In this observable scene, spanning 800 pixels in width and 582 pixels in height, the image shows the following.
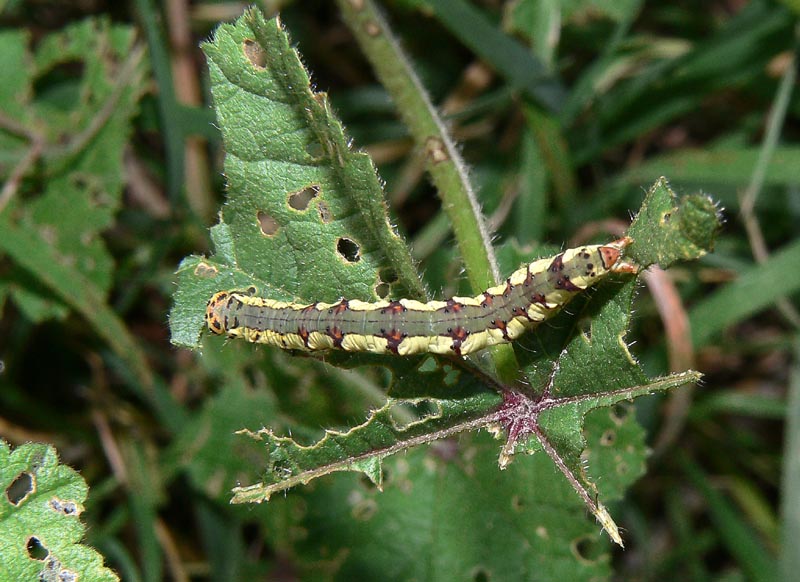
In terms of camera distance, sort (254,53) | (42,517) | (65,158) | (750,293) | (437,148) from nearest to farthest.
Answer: (42,517) < (254,53) < (437,148) < (65,158) < (750,293)

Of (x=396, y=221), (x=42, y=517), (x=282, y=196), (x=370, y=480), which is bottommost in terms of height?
(x=42, y=517)

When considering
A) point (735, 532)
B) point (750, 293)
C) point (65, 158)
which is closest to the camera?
point (65, 158)

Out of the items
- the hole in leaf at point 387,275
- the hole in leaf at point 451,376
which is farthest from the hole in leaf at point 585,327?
the hole in leaf at point 387,275

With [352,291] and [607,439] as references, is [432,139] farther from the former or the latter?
[607,439]

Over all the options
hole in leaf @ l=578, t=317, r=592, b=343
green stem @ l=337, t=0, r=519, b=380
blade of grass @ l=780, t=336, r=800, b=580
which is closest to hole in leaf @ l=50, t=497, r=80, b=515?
green stem @ l=337, t=0, r=519, b=380

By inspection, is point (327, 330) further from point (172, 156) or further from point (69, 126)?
point (69, 126)

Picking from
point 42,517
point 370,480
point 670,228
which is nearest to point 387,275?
point 670,228

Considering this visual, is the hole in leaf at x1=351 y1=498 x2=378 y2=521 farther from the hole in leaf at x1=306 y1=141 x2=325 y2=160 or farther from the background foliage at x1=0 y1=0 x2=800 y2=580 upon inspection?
the hole in leaf at x1=306 y1=141 x2=325 y2=160

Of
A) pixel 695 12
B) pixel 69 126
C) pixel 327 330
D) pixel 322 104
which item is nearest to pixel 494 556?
pixel 327 330
